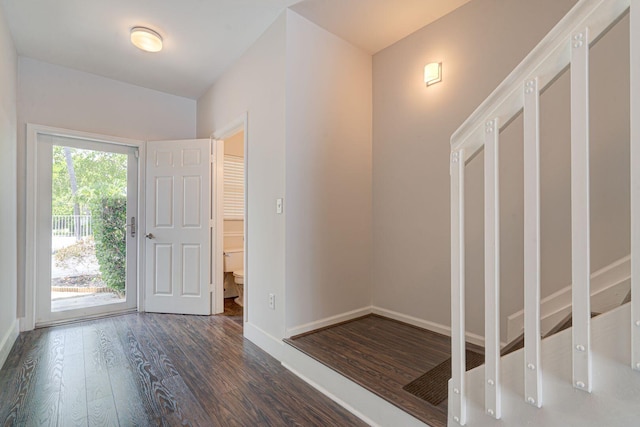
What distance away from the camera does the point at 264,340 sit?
96.3 inches

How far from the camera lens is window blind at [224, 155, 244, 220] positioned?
4035 millimetres

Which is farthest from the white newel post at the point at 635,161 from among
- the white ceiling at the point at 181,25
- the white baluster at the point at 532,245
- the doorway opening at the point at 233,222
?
the doorway opening at the point at 233,222

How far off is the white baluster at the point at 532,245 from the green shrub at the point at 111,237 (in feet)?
12.5

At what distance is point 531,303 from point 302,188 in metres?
1.71

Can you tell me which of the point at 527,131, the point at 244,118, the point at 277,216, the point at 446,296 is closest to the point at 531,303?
the point at 527,131

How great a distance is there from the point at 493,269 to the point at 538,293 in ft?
0.46

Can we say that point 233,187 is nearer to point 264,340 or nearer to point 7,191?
point 7,191

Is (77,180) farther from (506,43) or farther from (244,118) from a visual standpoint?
(506,43)

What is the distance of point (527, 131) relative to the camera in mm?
928

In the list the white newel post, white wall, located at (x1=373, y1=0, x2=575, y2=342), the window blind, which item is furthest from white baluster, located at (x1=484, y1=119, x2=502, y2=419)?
the window blind

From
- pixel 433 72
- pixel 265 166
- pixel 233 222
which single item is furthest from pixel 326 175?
pixel 233 222

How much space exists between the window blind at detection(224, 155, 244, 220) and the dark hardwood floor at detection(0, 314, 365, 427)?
5.65 feet

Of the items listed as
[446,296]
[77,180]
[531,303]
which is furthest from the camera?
[77,180]

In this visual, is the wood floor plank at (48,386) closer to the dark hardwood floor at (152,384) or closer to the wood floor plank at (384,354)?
the dark hardwood floor at (152,384)
